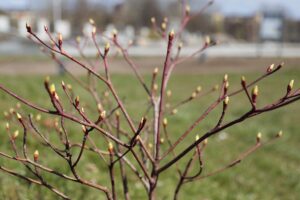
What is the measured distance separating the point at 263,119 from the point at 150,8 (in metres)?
55.0

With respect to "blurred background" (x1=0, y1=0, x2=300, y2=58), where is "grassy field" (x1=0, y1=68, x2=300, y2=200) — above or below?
below

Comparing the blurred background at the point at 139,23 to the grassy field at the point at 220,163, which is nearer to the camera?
the grassy field at the point at 220,163

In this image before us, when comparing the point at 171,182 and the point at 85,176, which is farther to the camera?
the point at 171,182

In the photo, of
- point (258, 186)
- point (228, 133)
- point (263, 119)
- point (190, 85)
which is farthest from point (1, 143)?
point (190, 85)

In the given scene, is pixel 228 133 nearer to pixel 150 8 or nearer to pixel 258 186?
pixel 258 186

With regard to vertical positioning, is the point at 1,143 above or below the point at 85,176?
above

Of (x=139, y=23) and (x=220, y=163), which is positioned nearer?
(x=220, y=163)

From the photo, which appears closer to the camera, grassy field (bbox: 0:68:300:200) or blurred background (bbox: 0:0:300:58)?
grassy field (bbox: 0:68:300:200)

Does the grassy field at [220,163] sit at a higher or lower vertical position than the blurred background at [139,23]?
lower

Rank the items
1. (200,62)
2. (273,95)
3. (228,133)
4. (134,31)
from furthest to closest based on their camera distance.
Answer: (134,31), (200,62), (273,95), (228,133)

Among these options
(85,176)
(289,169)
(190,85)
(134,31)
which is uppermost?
(134,31)

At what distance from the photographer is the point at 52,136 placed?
17.7 ft

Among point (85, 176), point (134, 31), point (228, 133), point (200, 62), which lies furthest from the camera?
point (134, 31)

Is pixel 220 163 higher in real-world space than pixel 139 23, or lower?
lower
